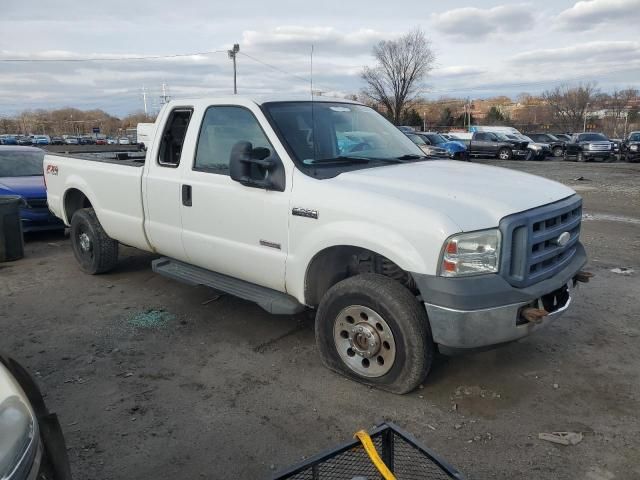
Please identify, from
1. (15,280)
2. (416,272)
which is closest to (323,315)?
(416,272)

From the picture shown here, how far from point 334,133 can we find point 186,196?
1406 mm

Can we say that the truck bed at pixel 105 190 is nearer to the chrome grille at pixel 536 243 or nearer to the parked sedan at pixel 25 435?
the parked sedan at pixel 25 435

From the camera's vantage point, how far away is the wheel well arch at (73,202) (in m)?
6.59

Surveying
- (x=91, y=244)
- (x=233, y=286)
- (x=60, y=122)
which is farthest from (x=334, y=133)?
(x=60, y=122)

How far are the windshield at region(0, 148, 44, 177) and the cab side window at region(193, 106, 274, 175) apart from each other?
5.96 metres

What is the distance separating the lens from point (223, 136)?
4562 millimetres

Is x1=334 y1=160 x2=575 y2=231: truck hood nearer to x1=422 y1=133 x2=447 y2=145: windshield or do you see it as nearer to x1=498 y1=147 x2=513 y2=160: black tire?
x1=422 y1=133 x2=447 y2=145: windshield

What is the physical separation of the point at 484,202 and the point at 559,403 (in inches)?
56.7

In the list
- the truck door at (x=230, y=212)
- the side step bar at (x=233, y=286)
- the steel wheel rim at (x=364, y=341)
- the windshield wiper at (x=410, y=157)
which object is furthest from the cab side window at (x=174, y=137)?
the steel wheel rim at (x=364, y=341)

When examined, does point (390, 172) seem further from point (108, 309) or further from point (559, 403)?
point (108, 309)

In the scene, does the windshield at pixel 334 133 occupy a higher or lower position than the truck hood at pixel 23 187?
higher

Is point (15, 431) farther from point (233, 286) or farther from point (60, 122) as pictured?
point (60, 122)

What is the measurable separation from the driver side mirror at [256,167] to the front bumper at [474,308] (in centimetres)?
133

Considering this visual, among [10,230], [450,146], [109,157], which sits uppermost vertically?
[109,157]
